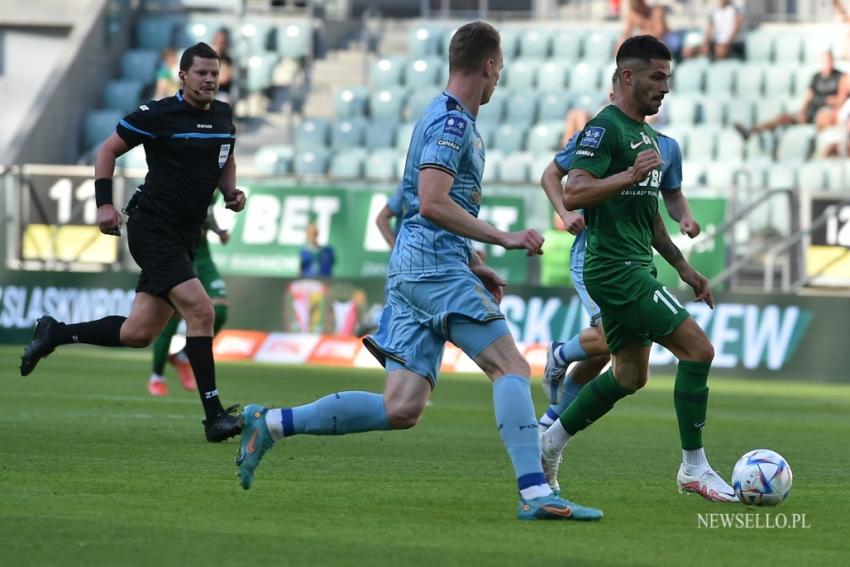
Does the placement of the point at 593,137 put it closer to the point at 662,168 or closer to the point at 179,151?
the point at 662,168

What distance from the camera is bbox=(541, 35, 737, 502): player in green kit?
26.0 ft

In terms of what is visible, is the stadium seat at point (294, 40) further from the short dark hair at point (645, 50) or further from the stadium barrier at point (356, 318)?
the short dark hair at point (645, 50)

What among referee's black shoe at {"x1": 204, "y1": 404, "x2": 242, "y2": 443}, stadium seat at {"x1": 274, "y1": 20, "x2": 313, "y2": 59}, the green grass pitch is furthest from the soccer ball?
stadium seat at {"x1": 274, "y1": 20, "x2": 313, "y2": 59}

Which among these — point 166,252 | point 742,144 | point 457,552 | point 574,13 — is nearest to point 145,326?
point 166,252

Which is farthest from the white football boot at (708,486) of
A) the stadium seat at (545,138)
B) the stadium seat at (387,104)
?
the stadium seat at (387,104)

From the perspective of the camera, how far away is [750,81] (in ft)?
85.3

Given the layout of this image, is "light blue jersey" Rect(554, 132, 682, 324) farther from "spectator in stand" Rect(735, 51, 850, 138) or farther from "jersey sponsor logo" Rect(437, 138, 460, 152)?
"spectator in stand" Rect(735, 51, 850, 138)

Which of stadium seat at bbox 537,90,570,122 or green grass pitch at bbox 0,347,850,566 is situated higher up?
stadium seat at bbox 537,90,570,122

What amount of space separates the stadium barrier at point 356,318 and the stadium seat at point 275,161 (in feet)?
12.3

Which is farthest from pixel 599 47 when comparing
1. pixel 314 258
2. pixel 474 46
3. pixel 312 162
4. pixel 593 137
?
pixel 474 46

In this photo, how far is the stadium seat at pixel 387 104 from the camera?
26734 millimetres

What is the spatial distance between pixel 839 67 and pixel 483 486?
58.6 feet

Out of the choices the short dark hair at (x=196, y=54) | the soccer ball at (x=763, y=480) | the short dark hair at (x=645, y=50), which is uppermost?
the short dark hair at (x=645, y=50)

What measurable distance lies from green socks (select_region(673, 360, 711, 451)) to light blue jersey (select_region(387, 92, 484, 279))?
144 centimetres
